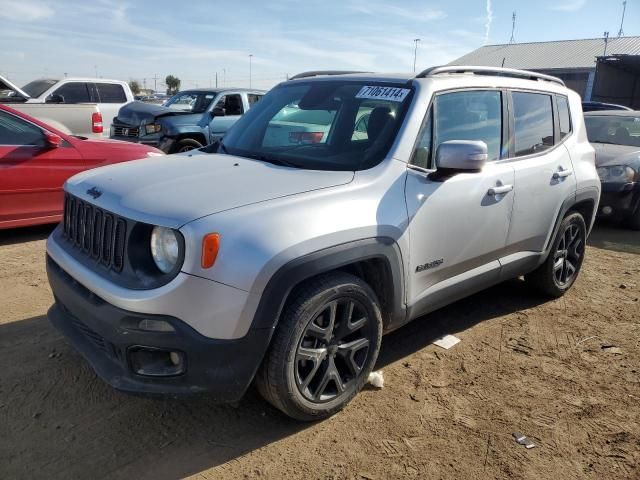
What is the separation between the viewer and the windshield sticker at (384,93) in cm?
319

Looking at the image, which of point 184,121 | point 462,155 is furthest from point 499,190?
point 184,121

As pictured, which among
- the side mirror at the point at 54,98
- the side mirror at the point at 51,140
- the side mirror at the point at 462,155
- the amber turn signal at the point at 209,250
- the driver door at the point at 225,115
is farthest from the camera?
the side mirror at the point at 54,98

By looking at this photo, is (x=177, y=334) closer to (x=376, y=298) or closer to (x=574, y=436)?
A: (x=376, y=298)

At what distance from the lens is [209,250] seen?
2244 mm

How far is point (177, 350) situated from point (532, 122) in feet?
10.2

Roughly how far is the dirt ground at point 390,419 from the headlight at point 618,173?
402 centimetres

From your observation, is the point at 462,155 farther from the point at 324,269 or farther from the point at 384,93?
the point at 324,269

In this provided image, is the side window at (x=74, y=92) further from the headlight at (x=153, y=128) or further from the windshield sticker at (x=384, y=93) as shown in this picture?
the windshield sticker at (x=384, y=93)

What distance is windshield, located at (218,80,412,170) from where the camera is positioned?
3.08 m

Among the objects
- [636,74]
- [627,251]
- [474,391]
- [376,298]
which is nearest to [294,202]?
[376,298]

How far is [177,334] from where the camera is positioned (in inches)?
89.4

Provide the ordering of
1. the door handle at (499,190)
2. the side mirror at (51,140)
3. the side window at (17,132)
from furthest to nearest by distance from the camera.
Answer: the side mirror at (51,140) → the side window at (17,132) → the door handle at (499,190)

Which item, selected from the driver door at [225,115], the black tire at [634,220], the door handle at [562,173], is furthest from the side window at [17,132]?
the black tire at [634,220]

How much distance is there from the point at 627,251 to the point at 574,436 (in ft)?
14.5
